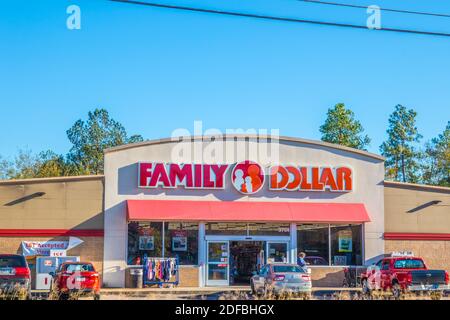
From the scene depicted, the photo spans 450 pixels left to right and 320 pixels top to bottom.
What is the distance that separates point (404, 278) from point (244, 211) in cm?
987

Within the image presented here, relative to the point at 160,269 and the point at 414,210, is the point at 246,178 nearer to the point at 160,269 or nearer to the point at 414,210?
the point at 160,269

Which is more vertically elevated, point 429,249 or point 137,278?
point 429,249

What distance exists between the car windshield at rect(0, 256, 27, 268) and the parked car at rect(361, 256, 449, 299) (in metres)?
12.6

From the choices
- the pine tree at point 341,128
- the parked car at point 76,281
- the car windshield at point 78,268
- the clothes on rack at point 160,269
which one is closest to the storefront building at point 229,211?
the clothes on rack at point 160,269

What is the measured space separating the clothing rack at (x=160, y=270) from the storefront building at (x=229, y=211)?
0.46 m

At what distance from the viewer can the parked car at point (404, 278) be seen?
24.5 meters

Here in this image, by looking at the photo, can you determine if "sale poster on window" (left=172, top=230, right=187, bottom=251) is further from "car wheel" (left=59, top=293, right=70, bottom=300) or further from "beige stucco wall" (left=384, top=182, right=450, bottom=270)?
"beige stucco wall" (left=384, top=182, right=450, bottom=270)

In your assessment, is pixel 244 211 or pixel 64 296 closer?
pixel 64 296

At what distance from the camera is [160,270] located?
105ft

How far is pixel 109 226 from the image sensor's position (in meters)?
32.2

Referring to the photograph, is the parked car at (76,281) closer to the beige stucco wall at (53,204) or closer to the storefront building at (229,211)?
the storefront building at (229,211)

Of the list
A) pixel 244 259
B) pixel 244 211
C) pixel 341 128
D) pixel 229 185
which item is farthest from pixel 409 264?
pixel 341 128

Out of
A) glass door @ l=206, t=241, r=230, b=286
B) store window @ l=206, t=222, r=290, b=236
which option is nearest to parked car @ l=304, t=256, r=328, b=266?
store window @ l=206, t=222, r=290, b=236
